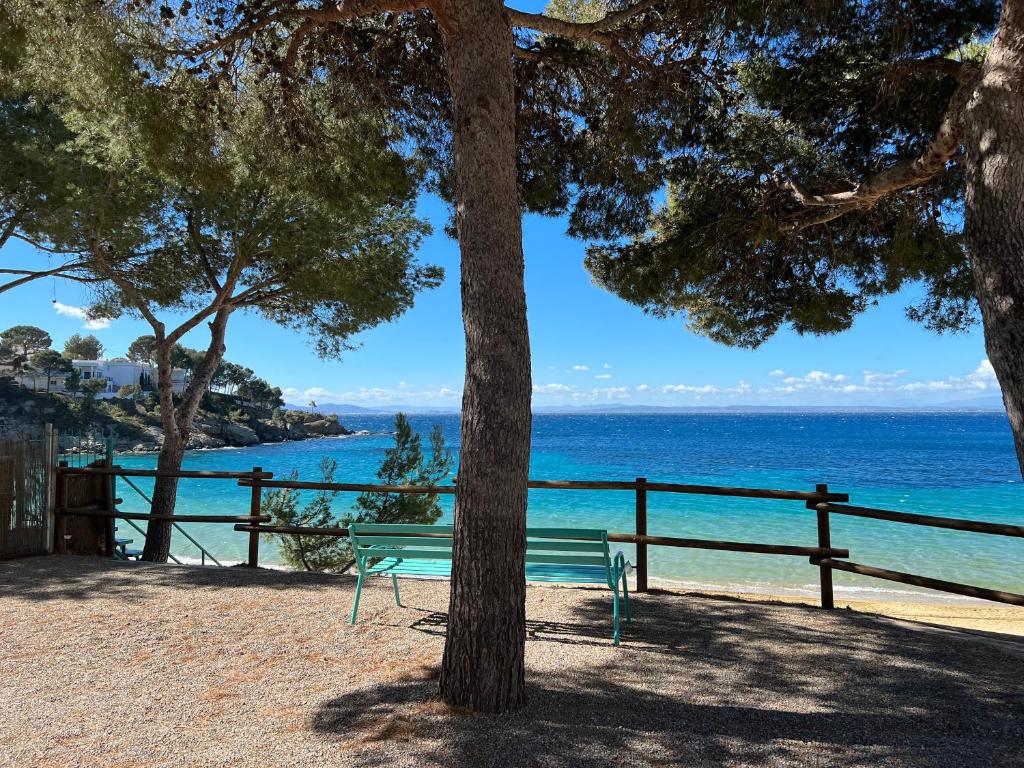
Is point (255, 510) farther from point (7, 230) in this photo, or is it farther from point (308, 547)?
point (7, 230)

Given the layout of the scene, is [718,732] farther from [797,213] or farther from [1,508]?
[1,508]

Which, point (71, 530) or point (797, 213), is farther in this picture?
point (71, 530)

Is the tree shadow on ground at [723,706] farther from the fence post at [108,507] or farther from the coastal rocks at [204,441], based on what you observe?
the coastal rocks at [204,441]

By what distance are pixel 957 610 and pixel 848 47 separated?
792 centimetres

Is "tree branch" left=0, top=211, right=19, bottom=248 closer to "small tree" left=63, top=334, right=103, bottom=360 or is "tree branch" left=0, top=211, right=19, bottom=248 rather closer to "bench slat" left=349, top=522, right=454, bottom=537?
"bench slat" left=349, top=522, right=454, bottom=537

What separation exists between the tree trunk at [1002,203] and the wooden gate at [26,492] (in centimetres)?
818

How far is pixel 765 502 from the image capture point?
2359cm

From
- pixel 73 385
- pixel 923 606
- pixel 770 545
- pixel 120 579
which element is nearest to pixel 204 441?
pixel 73 385

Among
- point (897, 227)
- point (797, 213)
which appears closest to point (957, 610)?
point (897, 227)

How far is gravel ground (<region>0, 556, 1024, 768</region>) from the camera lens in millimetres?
2518

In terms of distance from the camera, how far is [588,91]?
5.50 meters

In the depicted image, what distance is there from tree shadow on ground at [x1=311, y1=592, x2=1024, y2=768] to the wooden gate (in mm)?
5095

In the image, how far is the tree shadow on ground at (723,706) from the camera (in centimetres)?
247

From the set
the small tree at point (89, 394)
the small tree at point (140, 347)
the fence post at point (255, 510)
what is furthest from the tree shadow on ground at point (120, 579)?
the small tree at point (140, 347)
